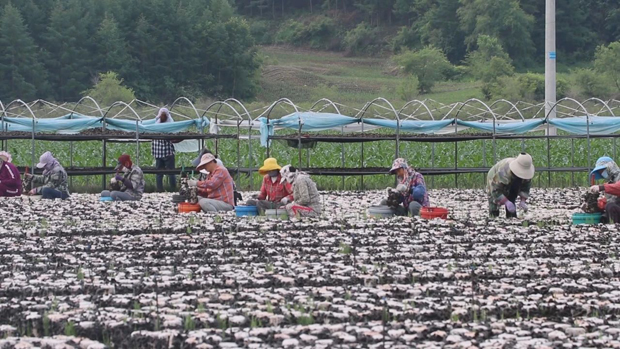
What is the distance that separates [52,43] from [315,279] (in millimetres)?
75083

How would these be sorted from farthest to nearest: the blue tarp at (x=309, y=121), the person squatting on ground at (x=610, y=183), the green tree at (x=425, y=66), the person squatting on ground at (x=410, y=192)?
the green tree at (x=425, y=66) → the blue tarp at (x=309, y=121) → the person squatting on ground at (x=410, y=192) → the person squatting on ground at (x=610, y=183)

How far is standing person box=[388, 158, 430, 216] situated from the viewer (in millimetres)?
18500

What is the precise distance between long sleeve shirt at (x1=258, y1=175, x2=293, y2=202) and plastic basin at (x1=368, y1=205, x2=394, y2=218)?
144 cm

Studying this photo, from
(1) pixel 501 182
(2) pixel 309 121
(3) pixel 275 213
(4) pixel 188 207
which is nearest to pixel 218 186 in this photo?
(4) pixel 188 207

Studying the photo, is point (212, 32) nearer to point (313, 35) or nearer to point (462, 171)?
point (313, 35)

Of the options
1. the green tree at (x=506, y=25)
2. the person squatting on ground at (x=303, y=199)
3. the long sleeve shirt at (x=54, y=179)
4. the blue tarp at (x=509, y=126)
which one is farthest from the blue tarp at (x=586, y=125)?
the green tree at (x=506, y=25)

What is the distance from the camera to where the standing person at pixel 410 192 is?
1850cm

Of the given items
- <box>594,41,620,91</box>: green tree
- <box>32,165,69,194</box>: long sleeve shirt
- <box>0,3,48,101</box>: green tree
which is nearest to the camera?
<box>32,165,69,194</box>: long sleeve shirt

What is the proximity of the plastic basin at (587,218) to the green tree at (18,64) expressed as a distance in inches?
2539

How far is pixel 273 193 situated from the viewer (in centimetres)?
1892

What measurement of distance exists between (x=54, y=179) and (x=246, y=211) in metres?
5.56

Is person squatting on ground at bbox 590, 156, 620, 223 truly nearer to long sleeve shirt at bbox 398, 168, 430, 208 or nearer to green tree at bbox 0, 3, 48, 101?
long sleeve shirt at bbox 398, 168, 430, 208

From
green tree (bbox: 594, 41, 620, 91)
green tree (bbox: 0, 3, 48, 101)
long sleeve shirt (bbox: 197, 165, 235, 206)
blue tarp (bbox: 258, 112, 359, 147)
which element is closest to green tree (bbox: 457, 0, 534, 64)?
green tree (bbox: 594, 41, 620, 91)

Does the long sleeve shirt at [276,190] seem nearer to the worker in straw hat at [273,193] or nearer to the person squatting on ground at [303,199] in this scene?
the worker in straw hat at [273,193]
